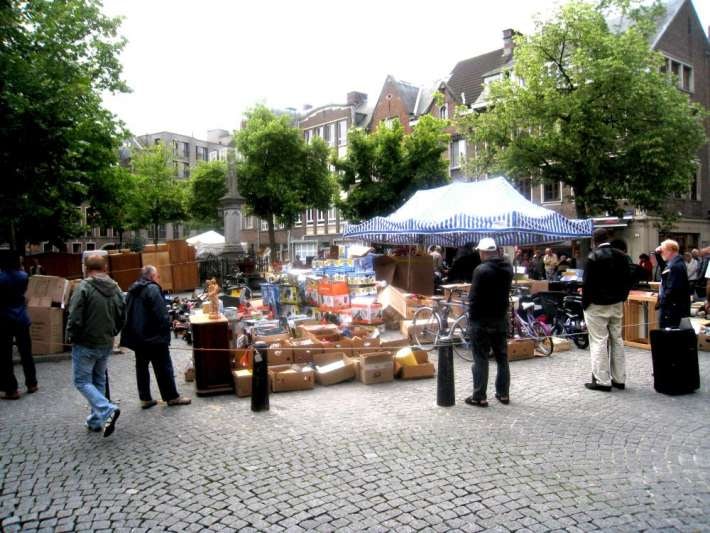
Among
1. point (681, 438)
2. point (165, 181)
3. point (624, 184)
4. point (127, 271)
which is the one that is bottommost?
point (681, 438)

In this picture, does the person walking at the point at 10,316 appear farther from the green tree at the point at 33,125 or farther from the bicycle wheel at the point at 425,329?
the bicycle wheel at the point at 425,329

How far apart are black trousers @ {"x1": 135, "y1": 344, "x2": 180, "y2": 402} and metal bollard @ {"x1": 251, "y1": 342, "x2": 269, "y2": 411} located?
102 cm

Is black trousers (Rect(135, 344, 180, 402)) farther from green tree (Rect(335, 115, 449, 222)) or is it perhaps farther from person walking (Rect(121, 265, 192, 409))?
green tree (Rect(335, 115, 449, 222))

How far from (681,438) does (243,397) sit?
15.4ft

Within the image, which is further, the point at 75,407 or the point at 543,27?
the point at 543,27

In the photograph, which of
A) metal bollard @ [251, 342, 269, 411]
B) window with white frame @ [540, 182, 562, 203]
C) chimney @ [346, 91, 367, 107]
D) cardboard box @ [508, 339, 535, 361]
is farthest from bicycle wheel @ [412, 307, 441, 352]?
chimney @ [346, 91, 367, 107]

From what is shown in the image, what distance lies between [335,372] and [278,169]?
2576 cm

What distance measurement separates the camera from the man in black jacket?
6984 millimetres

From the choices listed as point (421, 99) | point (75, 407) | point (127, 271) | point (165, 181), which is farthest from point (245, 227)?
point (75, 407)

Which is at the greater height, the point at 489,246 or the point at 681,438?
the point at 489,246

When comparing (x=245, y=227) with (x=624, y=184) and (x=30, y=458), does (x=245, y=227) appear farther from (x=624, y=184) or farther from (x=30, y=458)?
(x=30, y=458)

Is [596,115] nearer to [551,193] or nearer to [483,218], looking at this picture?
[483,218]

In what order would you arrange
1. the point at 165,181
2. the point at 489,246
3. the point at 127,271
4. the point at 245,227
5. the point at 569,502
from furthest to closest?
the point at 245,227, the point at 165,181, the point at 127,271, the point at 489,246, the point at 569,502

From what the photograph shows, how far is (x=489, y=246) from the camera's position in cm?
674
